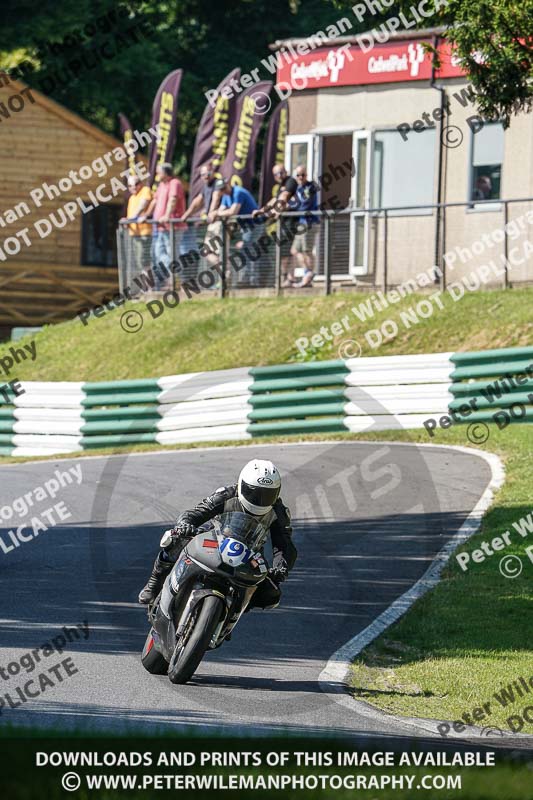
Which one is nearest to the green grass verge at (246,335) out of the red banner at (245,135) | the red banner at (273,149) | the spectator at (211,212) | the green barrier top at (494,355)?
the spectator at (211,212)

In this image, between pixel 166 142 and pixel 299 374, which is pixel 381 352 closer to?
pixel 299 374

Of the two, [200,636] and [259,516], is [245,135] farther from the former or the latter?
[200,636]

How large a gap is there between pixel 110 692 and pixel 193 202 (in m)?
17.6

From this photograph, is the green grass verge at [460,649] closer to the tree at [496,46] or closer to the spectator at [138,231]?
the tree at [496,46]

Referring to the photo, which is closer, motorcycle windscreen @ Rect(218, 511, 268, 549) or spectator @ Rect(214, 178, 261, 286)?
motorcycle windscreen @ Rect(218, 511, 268, 549)

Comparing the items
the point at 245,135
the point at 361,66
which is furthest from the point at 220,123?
the point at 361,66

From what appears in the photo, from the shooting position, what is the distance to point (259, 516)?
8.98 meters

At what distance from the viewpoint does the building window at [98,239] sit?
36.5 m

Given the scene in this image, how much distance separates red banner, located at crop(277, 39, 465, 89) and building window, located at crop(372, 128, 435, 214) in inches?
41.8

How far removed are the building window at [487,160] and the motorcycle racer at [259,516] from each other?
638 inches

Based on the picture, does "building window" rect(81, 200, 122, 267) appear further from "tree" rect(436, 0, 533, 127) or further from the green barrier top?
"tree" rect(436, 0, 533, 127)

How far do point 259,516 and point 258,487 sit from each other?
259mm

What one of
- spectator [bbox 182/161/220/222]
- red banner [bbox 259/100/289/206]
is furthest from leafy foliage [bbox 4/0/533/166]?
spectator [bbox 182/161/220/222]

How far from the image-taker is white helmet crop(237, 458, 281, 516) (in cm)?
882
